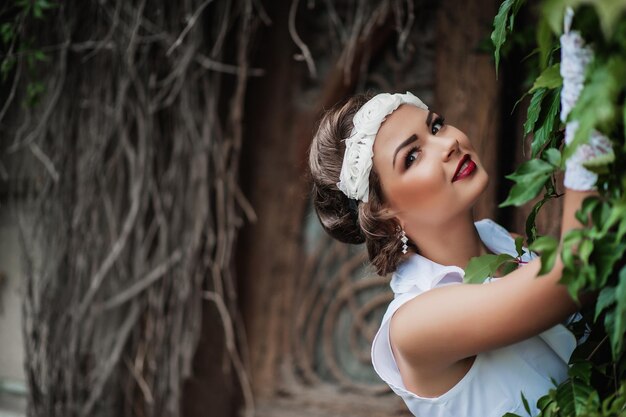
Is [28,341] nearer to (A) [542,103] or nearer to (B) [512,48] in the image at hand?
(B) [512,48]

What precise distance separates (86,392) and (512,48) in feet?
7.22

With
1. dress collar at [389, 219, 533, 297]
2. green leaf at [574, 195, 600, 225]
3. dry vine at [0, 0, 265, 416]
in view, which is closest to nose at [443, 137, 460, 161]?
dress collar at [389, 219, 533, 297]

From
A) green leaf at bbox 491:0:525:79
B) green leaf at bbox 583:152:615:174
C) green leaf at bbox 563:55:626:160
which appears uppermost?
green leaf at bbox 491:0:525:79

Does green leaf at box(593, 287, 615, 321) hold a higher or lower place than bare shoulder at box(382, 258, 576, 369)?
higher

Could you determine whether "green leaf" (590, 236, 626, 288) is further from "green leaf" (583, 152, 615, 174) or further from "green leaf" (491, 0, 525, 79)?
"green leaf" (491, 0, 525, 79)

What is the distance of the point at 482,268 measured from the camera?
4.45 ft

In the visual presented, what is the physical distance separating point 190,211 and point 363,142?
1.61 meters

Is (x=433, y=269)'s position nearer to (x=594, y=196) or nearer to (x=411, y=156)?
(x=411, y=156)

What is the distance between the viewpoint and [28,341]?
321cm

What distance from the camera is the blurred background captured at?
3115 mm

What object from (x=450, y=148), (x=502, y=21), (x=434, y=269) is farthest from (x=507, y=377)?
(x=502, y=21)

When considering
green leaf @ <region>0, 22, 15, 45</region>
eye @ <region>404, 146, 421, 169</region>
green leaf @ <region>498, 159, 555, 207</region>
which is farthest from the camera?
green leaf @ <region>0, 22, 15, 45</region>

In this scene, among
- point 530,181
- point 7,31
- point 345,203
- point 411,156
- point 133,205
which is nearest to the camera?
point 530,181

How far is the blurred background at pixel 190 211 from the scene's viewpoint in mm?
3115
